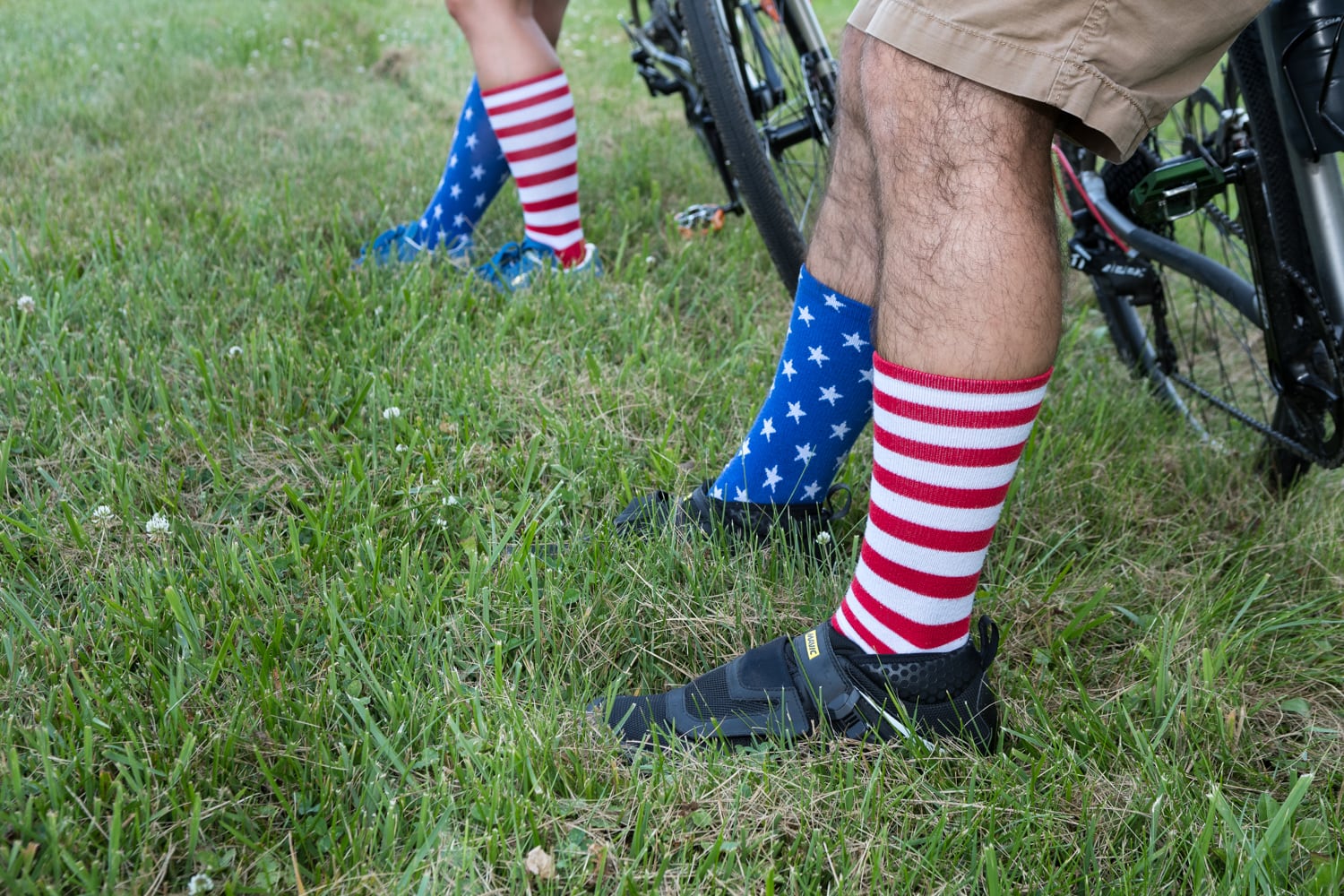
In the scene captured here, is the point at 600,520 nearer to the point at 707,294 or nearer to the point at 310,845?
the point at 310,845

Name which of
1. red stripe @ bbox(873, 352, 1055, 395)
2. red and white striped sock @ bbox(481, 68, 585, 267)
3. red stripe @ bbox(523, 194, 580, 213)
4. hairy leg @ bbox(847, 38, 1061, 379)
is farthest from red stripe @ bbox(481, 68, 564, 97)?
red stripe @ bbox(873, 352, 1055, 395)

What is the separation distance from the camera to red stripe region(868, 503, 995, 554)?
95cm

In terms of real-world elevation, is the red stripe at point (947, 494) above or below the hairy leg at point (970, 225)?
below

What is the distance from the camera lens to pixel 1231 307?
1.85 m

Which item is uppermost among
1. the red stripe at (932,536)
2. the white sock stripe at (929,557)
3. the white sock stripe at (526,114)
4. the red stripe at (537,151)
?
the white sock stripe at (526,114)

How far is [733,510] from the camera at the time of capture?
1315mm

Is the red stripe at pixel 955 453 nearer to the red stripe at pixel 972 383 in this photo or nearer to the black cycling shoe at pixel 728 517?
the red stripe at pixel 972 383

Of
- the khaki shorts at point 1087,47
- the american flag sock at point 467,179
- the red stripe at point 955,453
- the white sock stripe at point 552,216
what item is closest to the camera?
the khaki shorts at point 1087,47

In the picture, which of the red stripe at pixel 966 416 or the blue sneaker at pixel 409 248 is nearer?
the red stripe at pixel 966 416

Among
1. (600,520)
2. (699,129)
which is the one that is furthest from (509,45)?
(600,520)

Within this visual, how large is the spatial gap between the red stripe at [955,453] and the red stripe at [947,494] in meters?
0.02

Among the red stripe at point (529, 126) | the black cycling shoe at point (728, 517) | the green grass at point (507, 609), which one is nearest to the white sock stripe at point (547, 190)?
the red stripe at point (529, 126)

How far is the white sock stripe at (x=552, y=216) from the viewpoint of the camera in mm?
2059

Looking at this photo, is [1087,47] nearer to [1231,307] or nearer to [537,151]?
[1231,307]
